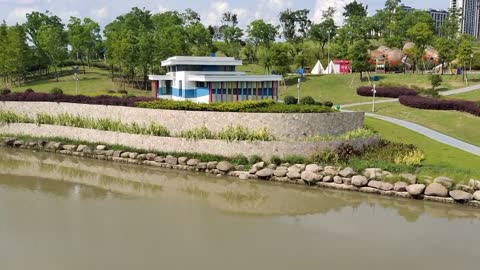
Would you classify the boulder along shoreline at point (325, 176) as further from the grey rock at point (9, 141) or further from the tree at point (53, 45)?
the tree at point (53, 45)

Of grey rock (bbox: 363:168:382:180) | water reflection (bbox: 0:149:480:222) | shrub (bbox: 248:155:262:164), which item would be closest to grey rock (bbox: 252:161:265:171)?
shrub (bbox: 248:155:262:164)

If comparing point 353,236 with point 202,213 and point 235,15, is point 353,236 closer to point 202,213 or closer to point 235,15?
point 202,213

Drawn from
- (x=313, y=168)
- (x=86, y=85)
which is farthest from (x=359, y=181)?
(x=86, y=85)

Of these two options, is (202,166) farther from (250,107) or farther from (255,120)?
(250,107)

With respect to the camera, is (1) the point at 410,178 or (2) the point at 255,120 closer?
(1) the point at 410,178

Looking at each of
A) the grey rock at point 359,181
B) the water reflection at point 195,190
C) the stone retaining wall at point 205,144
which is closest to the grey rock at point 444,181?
the water reflection at point 195,190

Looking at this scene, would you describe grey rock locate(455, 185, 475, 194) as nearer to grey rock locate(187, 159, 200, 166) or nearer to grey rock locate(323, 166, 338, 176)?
grey rock locate(323, 166, 338, 176)

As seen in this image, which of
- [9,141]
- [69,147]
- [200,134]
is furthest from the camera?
[9,141]

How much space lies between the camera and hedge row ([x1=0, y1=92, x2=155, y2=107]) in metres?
25.3

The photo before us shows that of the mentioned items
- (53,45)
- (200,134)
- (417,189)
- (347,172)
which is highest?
(53,45)

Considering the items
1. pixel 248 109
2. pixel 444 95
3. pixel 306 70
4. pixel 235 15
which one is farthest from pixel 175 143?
pixel 235 15

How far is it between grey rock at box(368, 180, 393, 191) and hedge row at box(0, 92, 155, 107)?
13051 millimetres

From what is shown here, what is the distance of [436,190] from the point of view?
53.4 feet

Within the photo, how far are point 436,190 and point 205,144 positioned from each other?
9776mm
